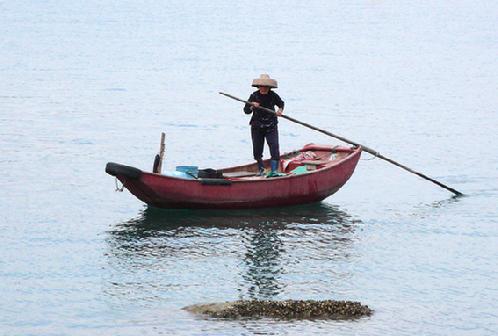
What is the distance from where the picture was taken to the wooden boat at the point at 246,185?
896 inches

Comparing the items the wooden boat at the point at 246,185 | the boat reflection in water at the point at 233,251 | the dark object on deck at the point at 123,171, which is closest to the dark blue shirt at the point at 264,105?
the wooden boat at the point at 246,185

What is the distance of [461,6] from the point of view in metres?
99.2

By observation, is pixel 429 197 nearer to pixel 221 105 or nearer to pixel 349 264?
pixel 349 264

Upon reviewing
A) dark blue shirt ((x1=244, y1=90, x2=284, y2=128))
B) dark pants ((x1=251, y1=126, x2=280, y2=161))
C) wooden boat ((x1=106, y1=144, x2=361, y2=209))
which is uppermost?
Answer: dark blue shirt ((x1=244, y1=90, x2=284, y2=128))

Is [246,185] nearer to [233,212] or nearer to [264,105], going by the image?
[233,212]

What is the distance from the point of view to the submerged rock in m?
16.9

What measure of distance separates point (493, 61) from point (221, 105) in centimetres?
1956

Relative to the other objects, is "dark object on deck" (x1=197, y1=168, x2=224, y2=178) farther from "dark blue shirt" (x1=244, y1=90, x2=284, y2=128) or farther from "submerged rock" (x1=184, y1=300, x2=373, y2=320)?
"submerged rock" (x1=184, y1=300, x2=373, y2=320)

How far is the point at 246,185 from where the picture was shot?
23359mm

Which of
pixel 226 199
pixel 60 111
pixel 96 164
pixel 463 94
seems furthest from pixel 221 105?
pixel 226 199

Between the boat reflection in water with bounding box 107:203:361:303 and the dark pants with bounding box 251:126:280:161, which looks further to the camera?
the dark pants with bounding box 251:126:280:161

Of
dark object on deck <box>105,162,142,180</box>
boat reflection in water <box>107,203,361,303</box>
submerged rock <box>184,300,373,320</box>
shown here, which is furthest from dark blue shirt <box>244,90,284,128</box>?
submerged rock <box>184,300,373,320</box>

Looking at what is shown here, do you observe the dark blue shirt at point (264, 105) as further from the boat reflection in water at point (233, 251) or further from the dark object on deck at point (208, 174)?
the boat reflection in water at point (233, 251)

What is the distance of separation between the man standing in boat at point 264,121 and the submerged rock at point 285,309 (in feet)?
22.9
